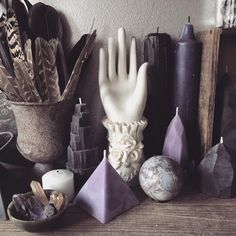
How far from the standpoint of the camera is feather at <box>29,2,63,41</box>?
48cm

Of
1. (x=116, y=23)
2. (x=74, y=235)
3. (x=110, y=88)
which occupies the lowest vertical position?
(x=74, y=235)

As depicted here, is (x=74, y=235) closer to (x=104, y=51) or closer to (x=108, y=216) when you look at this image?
(x=108, y=216)

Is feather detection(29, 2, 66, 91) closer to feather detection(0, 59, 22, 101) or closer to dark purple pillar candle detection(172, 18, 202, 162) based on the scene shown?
feather detection(0, 59, 22, 101)

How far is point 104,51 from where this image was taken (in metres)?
0.52

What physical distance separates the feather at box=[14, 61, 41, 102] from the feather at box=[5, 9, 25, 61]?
3 cm

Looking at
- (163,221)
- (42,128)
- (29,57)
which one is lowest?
(163,221)

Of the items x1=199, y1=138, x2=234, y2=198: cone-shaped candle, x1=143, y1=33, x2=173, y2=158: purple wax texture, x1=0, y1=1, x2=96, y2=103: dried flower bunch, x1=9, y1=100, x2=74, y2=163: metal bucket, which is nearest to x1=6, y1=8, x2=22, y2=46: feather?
x1=0, y1=1, x2=96, y2=103: dried flower bunch

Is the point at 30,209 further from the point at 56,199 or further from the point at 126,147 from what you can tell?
the point at 126,147

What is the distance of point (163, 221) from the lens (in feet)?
1.34

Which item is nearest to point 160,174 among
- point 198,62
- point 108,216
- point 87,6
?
point 108,216

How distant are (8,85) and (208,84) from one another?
31cm

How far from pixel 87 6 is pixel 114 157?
0.27 metres

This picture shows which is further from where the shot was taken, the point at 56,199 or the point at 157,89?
the point at 157,89

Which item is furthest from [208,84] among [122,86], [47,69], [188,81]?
[47,69]
